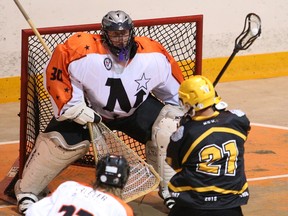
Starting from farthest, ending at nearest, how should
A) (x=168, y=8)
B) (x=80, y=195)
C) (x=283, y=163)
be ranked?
(x=168, y=8) → (x=283, y=163) → (x=80, y=195)

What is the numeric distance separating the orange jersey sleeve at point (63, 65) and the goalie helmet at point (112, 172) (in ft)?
6.82

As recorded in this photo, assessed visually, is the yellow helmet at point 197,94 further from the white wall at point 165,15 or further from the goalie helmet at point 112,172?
the white wall at point 165,15

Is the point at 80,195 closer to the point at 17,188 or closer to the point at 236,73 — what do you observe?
the point at 17,188

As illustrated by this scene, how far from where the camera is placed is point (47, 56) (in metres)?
7.19

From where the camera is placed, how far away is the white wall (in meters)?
9.08

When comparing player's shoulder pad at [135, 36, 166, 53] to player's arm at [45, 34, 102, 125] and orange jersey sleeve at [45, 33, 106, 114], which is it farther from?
player's arm at [45, 34, 102, 125]

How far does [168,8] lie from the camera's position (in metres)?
9.59

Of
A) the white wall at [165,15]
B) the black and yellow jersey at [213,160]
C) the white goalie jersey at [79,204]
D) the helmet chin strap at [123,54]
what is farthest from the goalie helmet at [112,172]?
the white wall at [165,15]

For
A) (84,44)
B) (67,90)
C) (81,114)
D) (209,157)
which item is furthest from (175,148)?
(84,44)

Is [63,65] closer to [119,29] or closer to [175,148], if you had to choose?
[119,29]

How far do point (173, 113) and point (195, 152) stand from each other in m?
1.39

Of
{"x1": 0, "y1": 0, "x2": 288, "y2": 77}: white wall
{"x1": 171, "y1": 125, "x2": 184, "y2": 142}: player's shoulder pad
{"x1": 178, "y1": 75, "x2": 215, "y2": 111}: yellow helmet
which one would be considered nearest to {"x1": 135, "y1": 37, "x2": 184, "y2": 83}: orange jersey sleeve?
{"x1": 178, "y1": 75, "x2": 215, "y2": 111}: yellow helmet

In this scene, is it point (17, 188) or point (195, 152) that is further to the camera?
point (17, 188)

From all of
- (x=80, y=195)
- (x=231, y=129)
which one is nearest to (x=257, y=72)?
(x=231, y=129)
